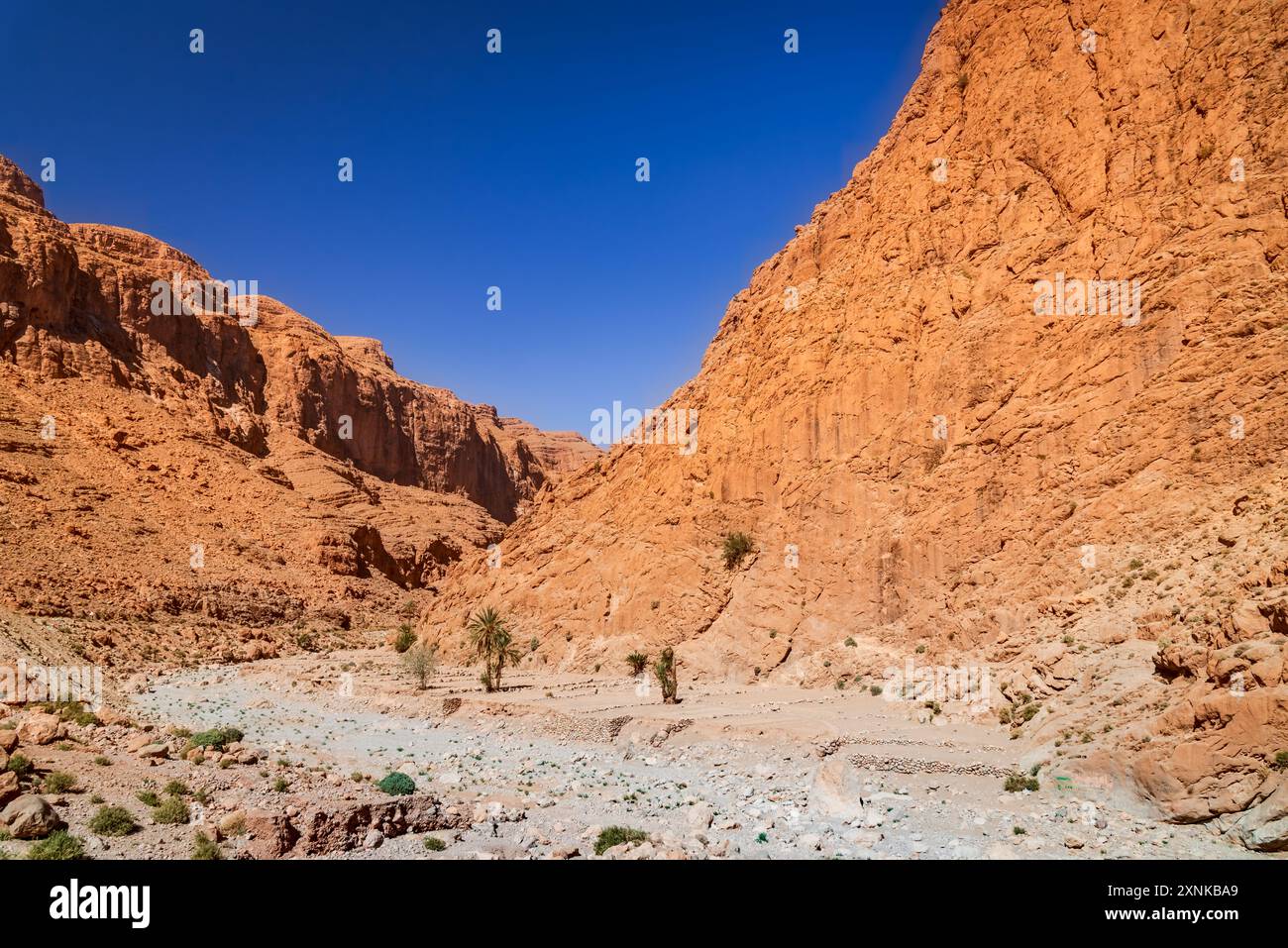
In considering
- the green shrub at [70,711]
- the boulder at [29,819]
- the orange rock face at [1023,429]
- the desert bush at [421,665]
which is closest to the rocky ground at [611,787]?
the boulder at [29,819]

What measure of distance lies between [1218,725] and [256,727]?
2403 cm

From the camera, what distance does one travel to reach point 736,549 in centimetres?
3138

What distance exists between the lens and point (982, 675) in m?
19.7

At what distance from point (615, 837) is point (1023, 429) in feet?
59.4

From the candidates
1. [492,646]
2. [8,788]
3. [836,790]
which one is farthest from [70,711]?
[492,646]

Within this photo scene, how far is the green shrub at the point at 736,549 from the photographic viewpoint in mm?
31344

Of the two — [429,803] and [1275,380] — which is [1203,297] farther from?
[429,803]

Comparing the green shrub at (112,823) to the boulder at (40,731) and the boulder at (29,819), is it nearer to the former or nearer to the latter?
the boulder at (29,819)

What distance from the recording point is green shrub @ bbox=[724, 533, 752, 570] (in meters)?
31.3

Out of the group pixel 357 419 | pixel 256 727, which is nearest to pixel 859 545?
pixel 256 727

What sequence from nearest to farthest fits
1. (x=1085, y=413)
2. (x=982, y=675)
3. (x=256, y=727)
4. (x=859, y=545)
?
(x=982, y=675) → (x=1085, y=413) → (x=256, y=727) → (x=859, y=545)

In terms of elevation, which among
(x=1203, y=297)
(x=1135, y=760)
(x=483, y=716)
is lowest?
(x=483, y=716)

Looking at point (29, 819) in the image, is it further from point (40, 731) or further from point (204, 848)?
point (40, 731)
